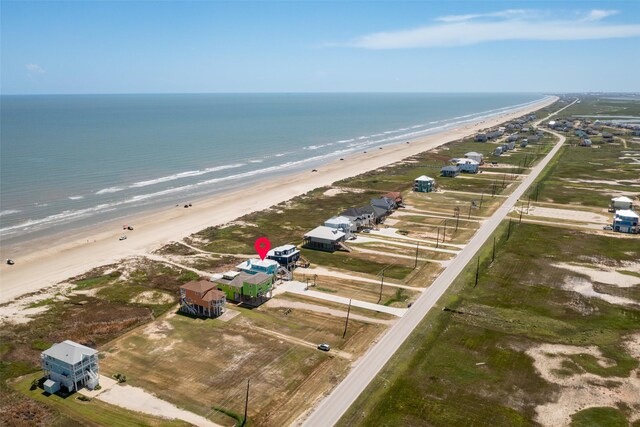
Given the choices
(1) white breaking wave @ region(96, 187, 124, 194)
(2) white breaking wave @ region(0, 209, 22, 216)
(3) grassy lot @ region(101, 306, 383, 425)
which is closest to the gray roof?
(3) grassy lot @ region(101, 306, 383, 425)

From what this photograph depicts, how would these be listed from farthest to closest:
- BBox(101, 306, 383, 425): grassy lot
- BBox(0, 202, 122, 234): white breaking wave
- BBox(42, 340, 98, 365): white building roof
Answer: BBox(0, 202, 122, 234): white breaking wave → BBox(42, 340, 98, 365): white building roof → BBox(101, 306, 383, 425): grassy lot

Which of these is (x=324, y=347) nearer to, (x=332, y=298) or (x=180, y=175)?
(x=332, y=298)

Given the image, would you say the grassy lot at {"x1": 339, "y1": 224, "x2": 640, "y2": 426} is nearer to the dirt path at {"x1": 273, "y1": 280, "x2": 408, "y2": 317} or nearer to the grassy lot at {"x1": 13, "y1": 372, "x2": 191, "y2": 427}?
the dirt path at {"x1": 273, "y1": 280, "x2": 408, "y2": 317}

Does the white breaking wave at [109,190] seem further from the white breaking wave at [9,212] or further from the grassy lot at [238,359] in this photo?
the grassy lot at [238,359]

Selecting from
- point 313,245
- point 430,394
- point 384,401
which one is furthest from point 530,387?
point 313,245

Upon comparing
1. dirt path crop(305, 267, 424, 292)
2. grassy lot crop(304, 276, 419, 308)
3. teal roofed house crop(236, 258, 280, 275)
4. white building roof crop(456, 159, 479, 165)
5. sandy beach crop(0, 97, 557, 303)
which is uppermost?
white building roof crop(456, 159, 479, 165)

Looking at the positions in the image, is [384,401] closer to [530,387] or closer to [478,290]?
[530,387]
